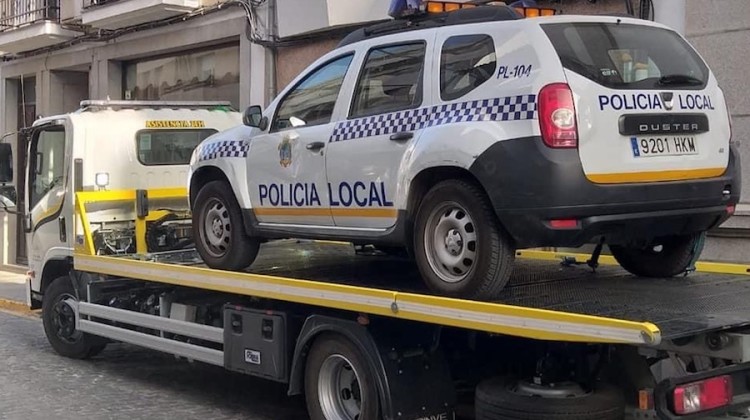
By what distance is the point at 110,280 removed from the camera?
8.45m

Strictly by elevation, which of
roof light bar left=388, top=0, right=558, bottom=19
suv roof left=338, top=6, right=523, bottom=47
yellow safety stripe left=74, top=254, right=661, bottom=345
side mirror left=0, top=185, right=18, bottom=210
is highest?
roof light bar left=388, top=0, right=558, bottom=19

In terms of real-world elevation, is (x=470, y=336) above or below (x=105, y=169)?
below

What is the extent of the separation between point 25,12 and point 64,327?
1160cm

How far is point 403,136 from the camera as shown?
17.7 feet

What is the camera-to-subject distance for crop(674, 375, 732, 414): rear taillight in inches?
167

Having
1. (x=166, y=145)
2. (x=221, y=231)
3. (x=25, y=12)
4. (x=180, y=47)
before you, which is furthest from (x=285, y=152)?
(x=25, y=12)

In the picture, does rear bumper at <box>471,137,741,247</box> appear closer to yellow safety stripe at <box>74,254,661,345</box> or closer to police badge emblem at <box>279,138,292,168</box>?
yellow safety stripe at <box>74,254,661,345</box>

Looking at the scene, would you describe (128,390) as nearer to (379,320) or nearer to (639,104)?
(379,320)

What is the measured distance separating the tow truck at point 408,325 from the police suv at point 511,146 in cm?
35

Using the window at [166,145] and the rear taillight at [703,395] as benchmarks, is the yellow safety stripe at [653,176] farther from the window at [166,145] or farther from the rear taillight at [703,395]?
the window at [166,145]

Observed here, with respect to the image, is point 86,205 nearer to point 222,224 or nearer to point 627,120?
point 222,224

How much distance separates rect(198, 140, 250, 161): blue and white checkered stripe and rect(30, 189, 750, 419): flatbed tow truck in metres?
0.89

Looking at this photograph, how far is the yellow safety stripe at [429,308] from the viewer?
4.10 m

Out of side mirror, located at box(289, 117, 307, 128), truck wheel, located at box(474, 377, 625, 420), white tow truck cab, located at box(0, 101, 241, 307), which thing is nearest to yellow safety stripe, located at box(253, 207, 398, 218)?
side mirror, located at box(289, 117, 307, 128)
